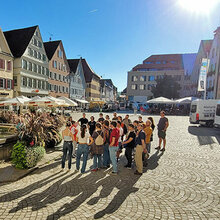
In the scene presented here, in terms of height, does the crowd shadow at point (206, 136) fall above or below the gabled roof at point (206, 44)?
below

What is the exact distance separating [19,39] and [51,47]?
8463mm

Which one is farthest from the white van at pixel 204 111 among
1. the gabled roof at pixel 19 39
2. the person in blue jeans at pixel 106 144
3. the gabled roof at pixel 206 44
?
the gabled roof at pixel 206 44

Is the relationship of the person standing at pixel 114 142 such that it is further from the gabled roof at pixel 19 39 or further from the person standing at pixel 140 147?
the gabled roof at pixel 19 39

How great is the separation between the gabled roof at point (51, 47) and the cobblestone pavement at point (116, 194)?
36.3m

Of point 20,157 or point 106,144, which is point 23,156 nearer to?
point 20,157

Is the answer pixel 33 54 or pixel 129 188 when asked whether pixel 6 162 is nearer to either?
pixel 129 188

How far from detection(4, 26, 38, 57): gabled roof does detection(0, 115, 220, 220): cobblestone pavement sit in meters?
29.8

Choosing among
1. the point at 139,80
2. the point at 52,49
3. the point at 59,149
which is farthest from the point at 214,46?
the point at 59,149

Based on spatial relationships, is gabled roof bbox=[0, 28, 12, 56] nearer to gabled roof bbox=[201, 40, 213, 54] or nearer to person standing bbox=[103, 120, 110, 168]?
person standing bbox=[103, 120, 110, 168]

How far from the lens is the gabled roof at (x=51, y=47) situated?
37.8 metres

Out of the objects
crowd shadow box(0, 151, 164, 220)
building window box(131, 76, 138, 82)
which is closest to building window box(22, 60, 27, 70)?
crowd shadow box(0, 151, 164, 220)

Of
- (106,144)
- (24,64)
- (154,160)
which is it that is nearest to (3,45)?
(24,64)

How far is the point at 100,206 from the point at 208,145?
8.55 meters

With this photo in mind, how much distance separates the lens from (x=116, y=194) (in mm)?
4383
